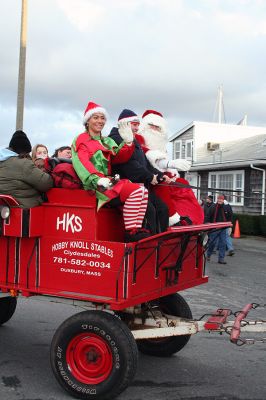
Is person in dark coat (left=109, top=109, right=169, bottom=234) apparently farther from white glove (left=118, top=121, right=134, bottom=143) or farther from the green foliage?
the green foliage

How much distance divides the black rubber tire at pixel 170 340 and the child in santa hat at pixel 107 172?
50.4 inches

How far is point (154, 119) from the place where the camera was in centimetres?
507

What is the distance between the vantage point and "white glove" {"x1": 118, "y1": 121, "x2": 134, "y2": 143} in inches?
167

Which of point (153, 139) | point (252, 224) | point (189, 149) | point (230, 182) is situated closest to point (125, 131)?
point (153, 139)

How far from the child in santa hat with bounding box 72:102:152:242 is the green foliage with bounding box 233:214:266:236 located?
1810cm

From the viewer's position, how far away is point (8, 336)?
5469mm

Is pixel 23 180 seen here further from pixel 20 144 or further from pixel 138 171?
pixel 138 171

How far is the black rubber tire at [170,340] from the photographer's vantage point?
4918mm

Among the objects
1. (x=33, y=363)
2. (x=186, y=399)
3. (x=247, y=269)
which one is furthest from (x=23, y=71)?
(x=186, y=399)

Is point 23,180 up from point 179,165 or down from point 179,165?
down

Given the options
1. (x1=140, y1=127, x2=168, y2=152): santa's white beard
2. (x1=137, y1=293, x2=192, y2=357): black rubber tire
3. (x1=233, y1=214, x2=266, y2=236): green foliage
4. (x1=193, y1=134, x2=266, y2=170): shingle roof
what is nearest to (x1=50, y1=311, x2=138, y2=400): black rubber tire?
(x1=137, y1=293, x2=192, y2=357): black rubber tire

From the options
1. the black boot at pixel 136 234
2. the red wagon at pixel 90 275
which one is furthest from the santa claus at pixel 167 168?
the black boot at pixel 136 234

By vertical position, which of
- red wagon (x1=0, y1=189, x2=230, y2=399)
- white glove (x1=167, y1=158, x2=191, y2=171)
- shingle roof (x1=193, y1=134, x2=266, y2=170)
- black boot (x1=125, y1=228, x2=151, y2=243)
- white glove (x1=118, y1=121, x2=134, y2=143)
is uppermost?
shingle roof (x1=193, y1=134, x2=266, y2=170)

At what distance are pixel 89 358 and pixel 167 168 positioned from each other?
6.05 ft
